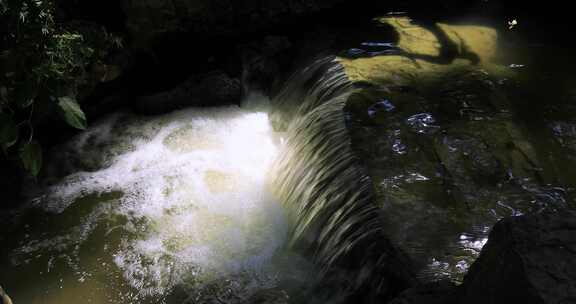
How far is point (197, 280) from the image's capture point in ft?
10.9

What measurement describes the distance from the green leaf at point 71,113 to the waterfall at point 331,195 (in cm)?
169

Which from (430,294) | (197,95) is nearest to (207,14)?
(197,95)

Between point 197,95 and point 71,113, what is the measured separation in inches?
113

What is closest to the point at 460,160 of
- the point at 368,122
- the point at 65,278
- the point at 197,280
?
the point at 368,122

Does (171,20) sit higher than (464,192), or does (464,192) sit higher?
(171,20)

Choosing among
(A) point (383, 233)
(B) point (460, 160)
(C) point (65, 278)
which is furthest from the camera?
(C) point (65, 278)

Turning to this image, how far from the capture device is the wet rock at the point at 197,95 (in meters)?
5.34

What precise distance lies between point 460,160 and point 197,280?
6.82 ft

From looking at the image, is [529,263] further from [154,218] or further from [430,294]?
[154,218]

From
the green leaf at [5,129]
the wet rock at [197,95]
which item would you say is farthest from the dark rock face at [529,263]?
the wet rock at [197,95]

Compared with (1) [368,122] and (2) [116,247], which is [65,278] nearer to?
(2) [116,247]

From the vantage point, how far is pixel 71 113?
2586 mm

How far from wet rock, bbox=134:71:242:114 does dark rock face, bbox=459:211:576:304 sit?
4317 millimetres

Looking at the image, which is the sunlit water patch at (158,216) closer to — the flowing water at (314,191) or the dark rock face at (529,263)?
the flowing water at (314,191)
